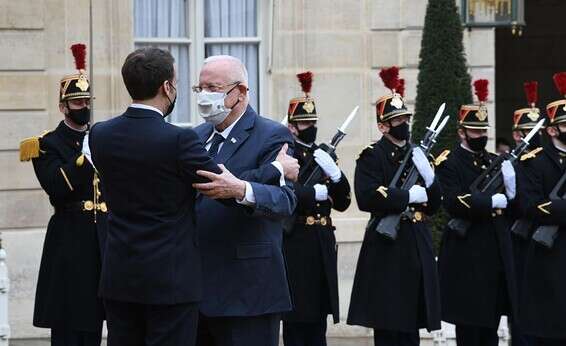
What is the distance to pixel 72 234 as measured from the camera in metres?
9.59

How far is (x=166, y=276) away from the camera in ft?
20.6

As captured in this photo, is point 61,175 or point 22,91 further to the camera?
point 22,91

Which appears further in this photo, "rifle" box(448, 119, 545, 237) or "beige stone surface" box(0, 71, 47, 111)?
"beige stone surface" box(0, 71, 47, 111)

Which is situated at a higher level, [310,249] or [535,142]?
[535,142]

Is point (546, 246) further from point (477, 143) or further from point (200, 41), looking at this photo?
point (200, 41)

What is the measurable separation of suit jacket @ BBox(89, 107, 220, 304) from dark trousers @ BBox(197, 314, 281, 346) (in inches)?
14.8

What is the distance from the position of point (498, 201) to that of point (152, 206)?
183 inches

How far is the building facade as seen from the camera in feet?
40.9

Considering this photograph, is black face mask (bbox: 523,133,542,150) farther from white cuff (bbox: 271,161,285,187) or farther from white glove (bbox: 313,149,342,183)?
white cuff (bbox: 271,161,285,187)

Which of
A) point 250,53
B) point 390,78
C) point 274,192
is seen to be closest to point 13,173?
point 250,53

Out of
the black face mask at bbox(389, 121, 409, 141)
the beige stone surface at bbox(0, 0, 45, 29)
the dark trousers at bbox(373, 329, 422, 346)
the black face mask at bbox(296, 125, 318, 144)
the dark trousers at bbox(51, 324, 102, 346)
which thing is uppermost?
the beige stone surface at bbox(0, 0, 45, 29)

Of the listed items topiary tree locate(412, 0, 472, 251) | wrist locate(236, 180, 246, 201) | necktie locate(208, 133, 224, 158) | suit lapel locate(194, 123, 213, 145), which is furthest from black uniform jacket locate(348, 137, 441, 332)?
wrist locate(236, 180, 246, 201)

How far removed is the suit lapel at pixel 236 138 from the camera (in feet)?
22.4

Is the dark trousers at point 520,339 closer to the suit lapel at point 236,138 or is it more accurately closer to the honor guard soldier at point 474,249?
the honor guard soldier at point 474,249
